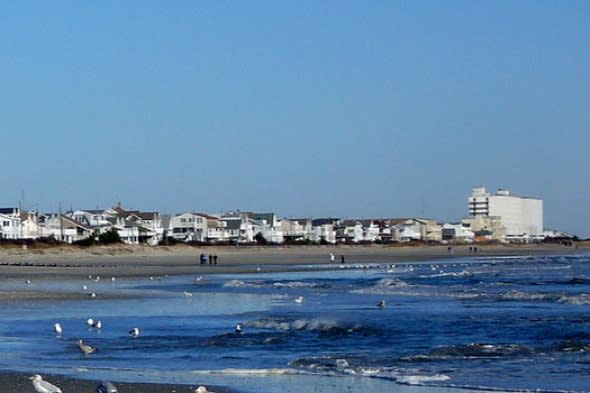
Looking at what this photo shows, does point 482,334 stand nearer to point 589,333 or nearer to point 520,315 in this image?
point 589,333

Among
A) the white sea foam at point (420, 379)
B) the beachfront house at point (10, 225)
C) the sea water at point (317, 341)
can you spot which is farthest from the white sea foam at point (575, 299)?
the beachfront house at point (10, 225)

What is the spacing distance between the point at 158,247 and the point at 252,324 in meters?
82.1

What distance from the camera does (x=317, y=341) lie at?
2170cm

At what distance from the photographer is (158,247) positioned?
106438mm

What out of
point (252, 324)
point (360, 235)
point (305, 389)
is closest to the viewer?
point (305, 389)

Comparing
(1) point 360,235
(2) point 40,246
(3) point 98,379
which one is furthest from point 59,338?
(1) point 360,235

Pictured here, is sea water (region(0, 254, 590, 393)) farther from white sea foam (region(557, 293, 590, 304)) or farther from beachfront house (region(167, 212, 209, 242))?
beachfront house (region(167, 212, 209, 242))

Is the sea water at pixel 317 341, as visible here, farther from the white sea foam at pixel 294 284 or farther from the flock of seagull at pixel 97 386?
the white sea foam at pixel 294 284

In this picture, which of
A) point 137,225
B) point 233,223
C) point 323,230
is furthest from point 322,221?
point 137,225


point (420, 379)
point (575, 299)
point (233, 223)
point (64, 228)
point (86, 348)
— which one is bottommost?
point (420, 379)

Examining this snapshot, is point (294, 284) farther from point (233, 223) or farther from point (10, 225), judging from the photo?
point (233, 223)

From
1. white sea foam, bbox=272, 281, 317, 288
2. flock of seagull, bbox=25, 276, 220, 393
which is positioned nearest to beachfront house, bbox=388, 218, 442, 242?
white sea foam, bbox=272, 281, 317, 288

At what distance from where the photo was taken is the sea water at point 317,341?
1602 cm

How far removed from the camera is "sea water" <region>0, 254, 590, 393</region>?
16.0 meters
